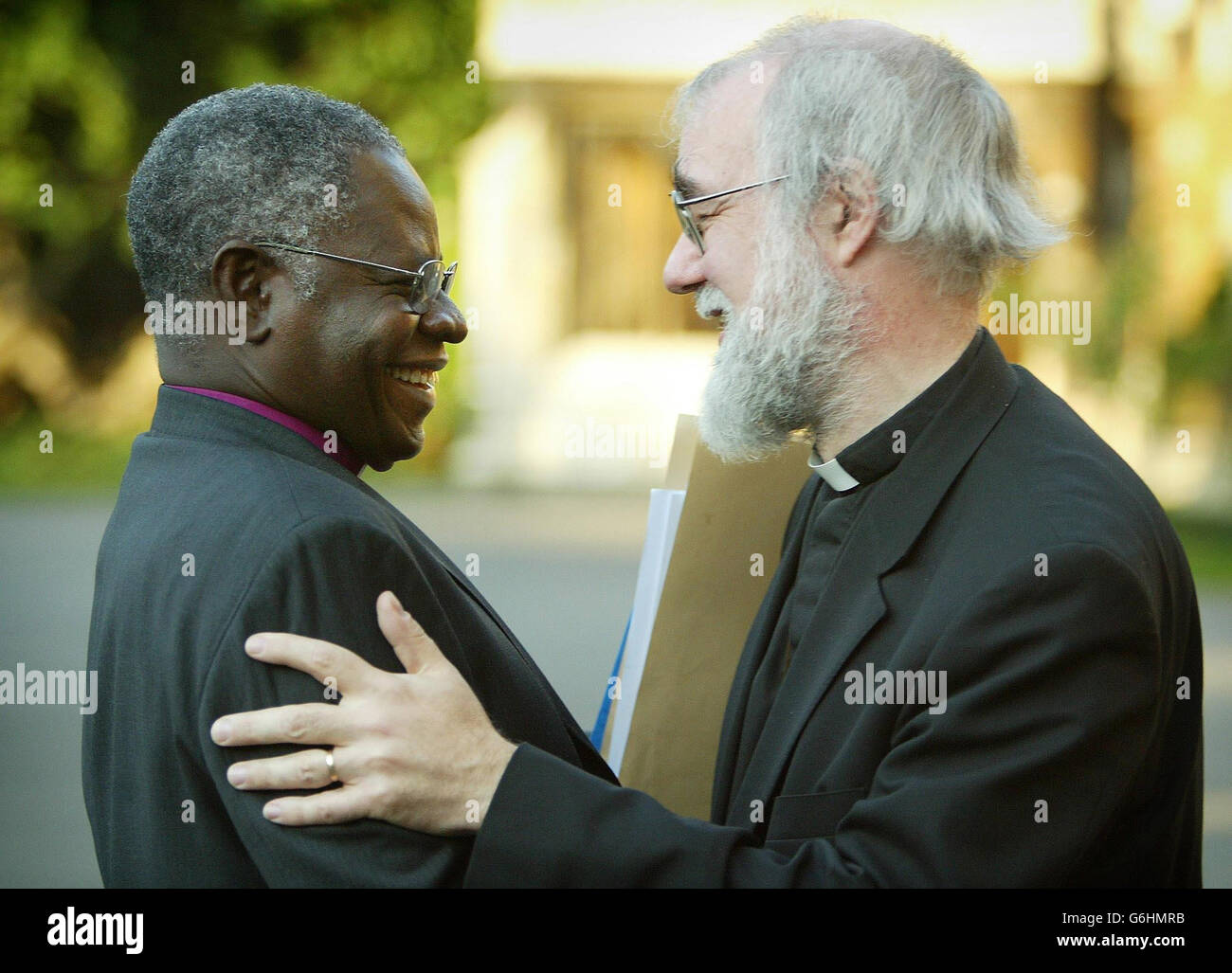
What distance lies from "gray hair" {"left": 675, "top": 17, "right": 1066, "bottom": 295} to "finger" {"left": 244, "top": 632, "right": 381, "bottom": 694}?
120 centimetres

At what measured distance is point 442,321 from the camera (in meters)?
2.25

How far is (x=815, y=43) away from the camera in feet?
8.13

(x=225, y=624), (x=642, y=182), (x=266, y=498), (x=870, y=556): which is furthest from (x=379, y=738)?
(x=642, y=182)

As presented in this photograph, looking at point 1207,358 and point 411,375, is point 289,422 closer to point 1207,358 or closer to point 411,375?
point 411,375

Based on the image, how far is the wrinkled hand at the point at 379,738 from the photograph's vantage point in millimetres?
1723

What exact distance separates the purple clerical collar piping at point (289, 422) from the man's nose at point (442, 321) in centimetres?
24

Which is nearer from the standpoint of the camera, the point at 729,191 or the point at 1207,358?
the point at 729,191

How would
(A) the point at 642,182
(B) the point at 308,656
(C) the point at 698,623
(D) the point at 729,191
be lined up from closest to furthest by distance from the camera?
(B) the point at 308,656 < (D) the point at 729,191 < (C) the point at 698,623 < (A) the point at 642,182

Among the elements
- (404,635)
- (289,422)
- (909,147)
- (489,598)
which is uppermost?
(909,147)

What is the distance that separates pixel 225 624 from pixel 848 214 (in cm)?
133

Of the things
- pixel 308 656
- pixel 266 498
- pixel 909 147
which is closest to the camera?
pixel 308 656

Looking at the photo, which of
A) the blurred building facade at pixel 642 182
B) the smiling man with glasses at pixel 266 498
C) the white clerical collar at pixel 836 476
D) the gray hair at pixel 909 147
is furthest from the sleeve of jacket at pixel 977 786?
the blurred building facade at pixel 642 182
